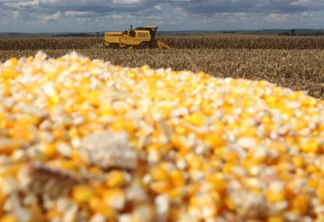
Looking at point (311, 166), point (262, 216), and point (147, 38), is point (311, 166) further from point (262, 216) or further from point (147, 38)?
point (147, 38)

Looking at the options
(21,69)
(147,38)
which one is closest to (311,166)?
(21,69)

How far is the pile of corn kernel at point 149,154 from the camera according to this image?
1646 millimetres

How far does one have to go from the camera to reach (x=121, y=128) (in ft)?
6.74

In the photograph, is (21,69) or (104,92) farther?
(21,69)

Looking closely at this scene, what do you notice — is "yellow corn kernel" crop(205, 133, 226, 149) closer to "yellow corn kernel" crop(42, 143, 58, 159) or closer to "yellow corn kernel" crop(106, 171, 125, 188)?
"yellow corn kernel" crop(106, 171, 125, 188)

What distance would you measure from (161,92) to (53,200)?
4.36 feet

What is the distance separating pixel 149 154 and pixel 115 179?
0.31 m

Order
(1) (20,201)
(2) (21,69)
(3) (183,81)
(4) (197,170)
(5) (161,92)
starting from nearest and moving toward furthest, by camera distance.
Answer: (1) (20,201) < (4) (197,170) < (5) (161,92) < (2) (21,69) < (3) (183,81)

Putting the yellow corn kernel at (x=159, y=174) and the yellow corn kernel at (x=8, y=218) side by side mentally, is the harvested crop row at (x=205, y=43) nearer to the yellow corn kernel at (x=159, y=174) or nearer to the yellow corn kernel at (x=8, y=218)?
the yellow corn kernel at (x=159, y=174)

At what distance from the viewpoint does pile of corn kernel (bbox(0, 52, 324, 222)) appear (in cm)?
165

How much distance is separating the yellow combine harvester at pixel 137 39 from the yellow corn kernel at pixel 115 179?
19.5 meters

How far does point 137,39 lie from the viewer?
21.0 meters

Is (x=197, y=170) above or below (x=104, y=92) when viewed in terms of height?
below

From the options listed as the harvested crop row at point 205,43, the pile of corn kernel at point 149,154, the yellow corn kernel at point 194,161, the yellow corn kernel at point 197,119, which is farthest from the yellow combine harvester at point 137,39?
the yellow corn kernel at point 194,161
